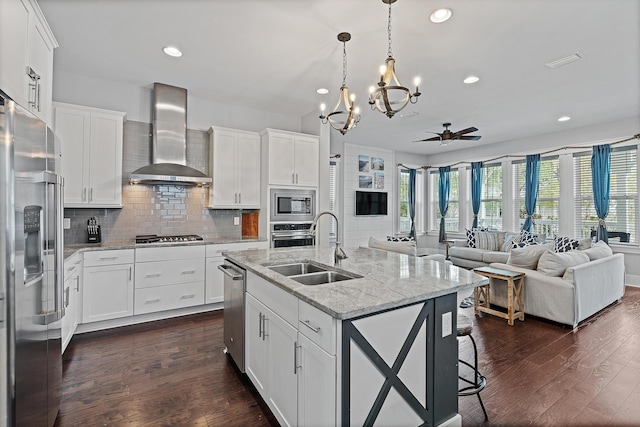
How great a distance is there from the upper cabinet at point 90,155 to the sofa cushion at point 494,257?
611cm

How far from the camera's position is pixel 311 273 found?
88.8 inches

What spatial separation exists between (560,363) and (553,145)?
16.6 feet

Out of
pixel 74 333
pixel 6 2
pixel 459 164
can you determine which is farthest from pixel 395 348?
pixel 459 164

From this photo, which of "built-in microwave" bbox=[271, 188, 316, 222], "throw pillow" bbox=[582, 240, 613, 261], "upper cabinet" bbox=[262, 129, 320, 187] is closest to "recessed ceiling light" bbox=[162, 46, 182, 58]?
"upper cabinet" bbox=[262, 129, 320, 187]

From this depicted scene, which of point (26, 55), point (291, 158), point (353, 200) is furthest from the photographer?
point (353, 200)

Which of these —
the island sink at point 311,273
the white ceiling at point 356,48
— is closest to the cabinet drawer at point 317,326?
the island sink at point 311,273

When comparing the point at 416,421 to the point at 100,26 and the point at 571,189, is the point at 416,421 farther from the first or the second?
the point at 571,189

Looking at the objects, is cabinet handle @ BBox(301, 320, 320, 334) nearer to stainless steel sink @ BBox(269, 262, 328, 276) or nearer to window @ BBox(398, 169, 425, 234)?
stainless steel sink @ BBox(269, 262, 328, 276)

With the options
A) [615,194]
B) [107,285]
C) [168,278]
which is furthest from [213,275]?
[615,194]

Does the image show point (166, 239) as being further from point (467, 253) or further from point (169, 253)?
point (467, 253)

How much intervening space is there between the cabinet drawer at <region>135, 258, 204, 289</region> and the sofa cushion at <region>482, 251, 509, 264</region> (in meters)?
5.14

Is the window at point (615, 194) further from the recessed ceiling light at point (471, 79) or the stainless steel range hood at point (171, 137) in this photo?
the stainless steel range hood at point (171, 137)

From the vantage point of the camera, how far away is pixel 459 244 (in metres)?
6.97

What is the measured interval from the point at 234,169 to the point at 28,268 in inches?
118
